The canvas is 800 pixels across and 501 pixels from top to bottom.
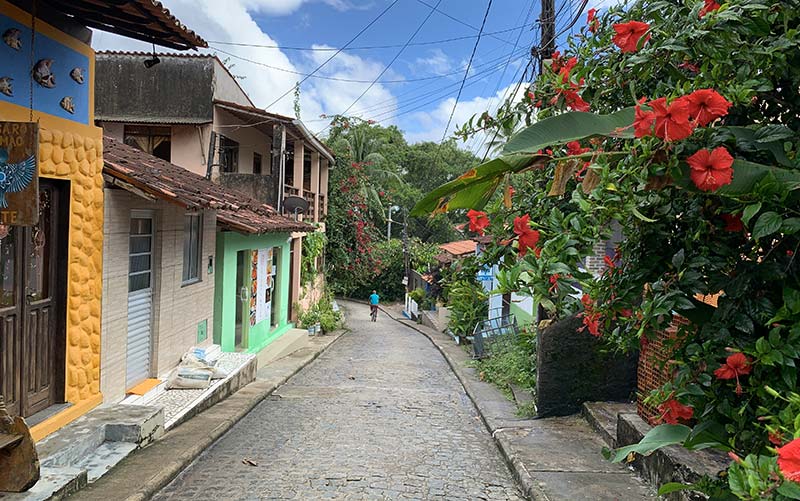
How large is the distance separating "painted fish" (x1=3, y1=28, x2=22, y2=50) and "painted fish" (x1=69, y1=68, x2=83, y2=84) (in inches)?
32.7

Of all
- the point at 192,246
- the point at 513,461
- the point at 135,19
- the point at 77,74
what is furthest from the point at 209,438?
the point at 135,19

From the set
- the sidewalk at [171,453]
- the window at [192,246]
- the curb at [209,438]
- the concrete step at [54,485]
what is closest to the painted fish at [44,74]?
the concrete step at [54,485]

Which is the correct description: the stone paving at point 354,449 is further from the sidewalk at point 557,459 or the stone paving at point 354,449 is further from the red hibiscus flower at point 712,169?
the red hibiscus flower at point 712,169

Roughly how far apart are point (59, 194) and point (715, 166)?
20.3 ft

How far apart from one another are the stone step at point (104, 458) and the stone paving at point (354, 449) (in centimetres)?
57

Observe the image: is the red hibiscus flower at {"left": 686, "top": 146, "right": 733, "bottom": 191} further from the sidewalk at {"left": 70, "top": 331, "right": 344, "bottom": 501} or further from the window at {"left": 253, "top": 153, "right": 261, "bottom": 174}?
the window at {"left": 253, "top": 153, "right": 261, "bottom": 174}

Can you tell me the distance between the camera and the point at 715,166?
2236mm

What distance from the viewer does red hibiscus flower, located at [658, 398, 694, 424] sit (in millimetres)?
2793

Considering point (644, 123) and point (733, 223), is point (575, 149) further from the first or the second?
point (644, 123)

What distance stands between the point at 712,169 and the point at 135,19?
5.37m

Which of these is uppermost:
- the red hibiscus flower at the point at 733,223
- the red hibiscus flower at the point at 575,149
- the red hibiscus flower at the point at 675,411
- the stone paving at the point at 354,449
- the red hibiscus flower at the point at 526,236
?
the red hibiscus flower at the point at 575,149

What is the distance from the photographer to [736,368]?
2367 mm

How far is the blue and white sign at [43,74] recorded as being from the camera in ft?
18.4

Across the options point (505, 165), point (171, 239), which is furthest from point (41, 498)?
point (171, 239)
